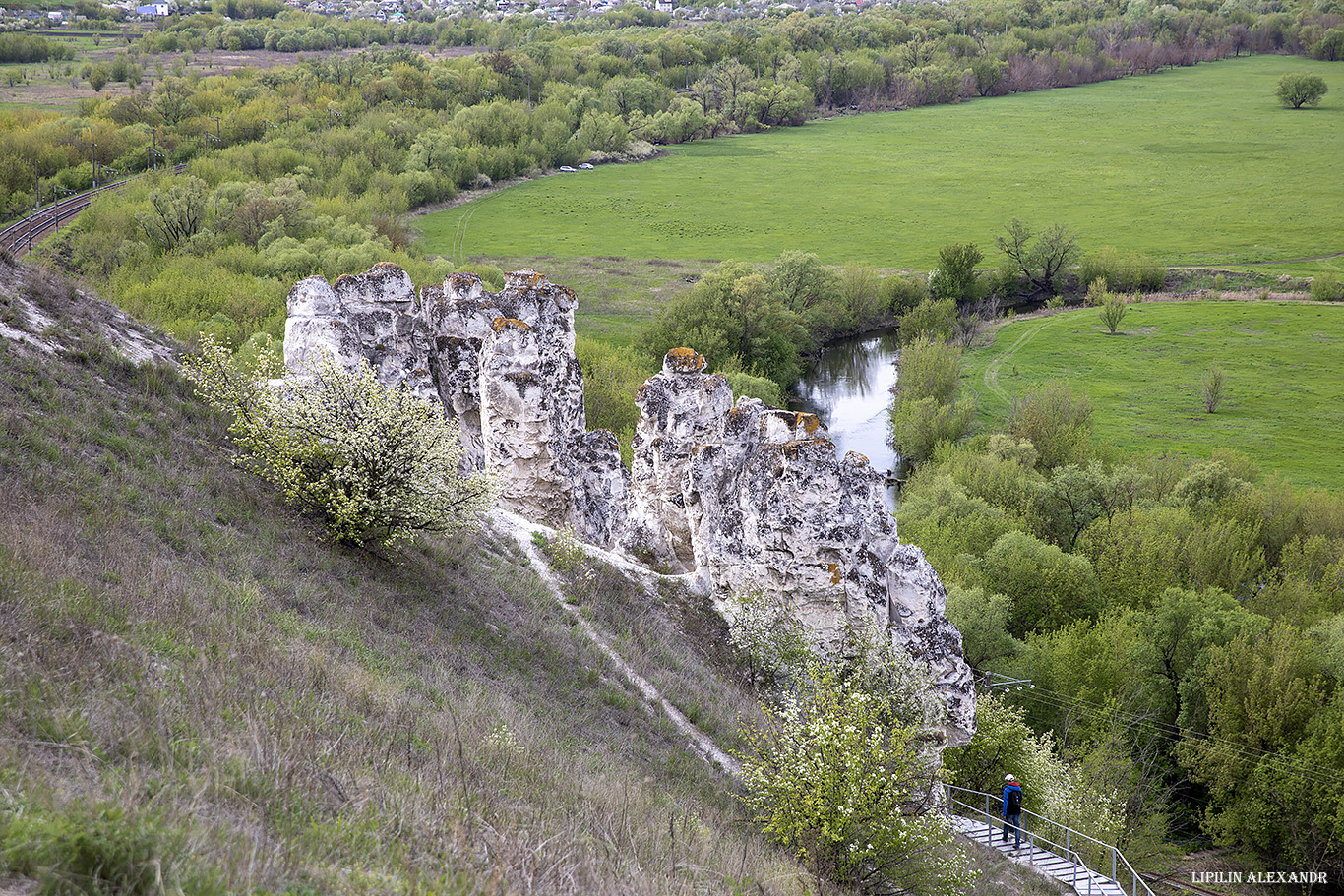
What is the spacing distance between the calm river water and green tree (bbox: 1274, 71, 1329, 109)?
396ft

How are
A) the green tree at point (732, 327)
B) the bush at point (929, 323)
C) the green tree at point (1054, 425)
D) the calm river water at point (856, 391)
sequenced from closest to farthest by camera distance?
the green tree at point (1054, 425) → the calm river water at point (856, 391) → the green tree at point (732, 327) → the bush at point (929, 323)

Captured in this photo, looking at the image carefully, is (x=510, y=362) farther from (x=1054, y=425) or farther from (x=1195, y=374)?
(x=1195, y=374)

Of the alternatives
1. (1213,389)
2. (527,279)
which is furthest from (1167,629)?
(1213,389)

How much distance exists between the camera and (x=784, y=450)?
921 inches

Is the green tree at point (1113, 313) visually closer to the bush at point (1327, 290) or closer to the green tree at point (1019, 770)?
the bush at point (1327, 290)

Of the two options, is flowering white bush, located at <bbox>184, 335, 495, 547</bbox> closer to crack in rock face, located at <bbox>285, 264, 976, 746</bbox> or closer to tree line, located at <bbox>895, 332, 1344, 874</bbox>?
crack in rock face, located at <bbox>285, 264, 976, 746</bbox>

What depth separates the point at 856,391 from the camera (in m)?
76.5

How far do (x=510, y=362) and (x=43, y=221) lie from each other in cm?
6145

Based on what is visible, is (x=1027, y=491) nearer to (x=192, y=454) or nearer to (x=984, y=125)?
(x=192, y=454)

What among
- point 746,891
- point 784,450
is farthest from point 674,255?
point 746,891

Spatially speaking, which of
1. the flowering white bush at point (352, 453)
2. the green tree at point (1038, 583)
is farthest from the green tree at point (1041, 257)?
the flowering white bush at point (352, 453)

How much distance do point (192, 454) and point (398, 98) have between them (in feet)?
408

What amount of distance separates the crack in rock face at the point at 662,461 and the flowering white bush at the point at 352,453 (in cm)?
402

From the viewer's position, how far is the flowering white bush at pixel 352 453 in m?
17.9
